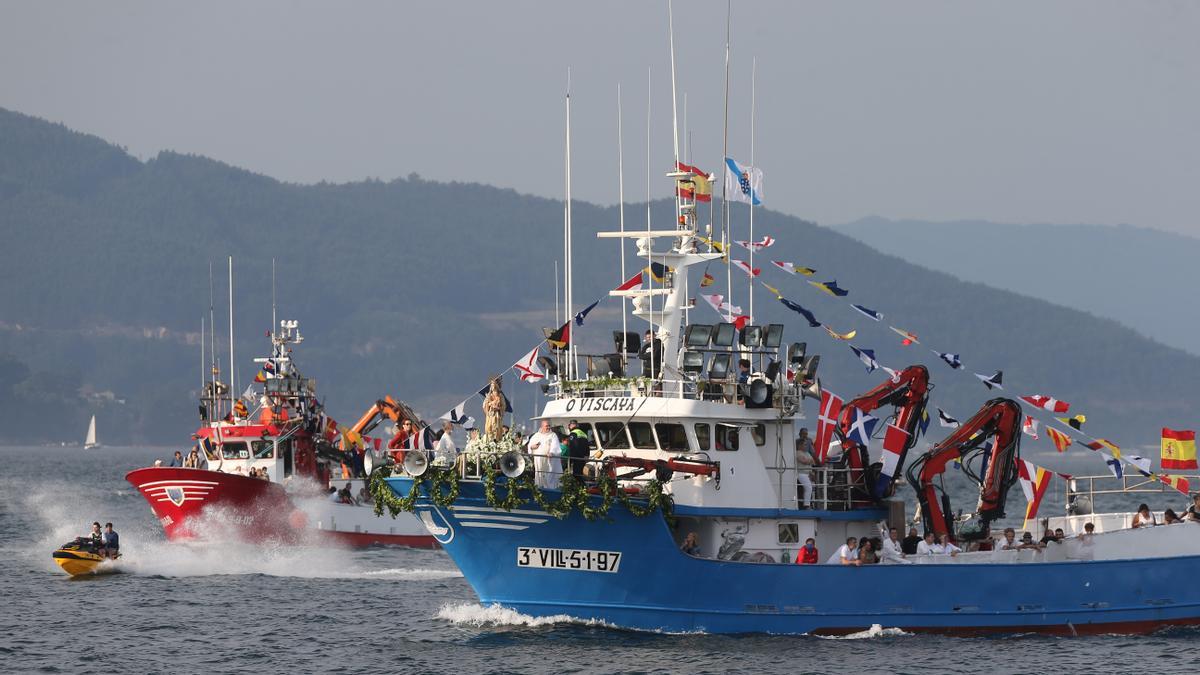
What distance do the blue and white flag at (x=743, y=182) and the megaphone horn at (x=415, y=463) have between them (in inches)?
344

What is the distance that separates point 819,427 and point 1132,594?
6.74m

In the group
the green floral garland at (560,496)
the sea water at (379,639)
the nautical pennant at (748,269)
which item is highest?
the nautical pennant at (748,269)

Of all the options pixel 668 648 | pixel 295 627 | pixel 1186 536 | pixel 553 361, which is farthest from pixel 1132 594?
pixel 295 627

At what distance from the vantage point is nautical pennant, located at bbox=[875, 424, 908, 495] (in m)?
35.7

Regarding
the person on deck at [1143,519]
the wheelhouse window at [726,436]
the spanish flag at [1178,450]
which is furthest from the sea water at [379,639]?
the spanish flag at [1178,450]

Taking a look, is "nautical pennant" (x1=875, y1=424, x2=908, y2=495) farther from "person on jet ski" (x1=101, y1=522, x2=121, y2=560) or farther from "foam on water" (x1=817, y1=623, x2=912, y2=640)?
"person on jet ski" (x1=101, y1=522, x2=121, y2=560)

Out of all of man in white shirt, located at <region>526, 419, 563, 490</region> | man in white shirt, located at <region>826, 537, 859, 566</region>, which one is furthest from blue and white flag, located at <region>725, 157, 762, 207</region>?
man in white shirt, located at <region>826, 537, 859, 566</region>

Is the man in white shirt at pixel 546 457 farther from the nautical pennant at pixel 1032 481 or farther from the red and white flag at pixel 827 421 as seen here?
the nautical pennant at pixel 1032 481

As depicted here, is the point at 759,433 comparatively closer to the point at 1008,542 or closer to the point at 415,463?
the point at 1008,542

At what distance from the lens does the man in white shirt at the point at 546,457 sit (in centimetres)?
3266

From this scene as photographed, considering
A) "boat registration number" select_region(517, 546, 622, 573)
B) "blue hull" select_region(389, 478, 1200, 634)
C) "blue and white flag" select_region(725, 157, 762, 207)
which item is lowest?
"blue hull" select_region(389, 478, 1200, 634)

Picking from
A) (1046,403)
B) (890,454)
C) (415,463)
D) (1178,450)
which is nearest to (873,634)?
(890,454)

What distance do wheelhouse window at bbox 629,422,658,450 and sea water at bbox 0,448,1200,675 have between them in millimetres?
2943

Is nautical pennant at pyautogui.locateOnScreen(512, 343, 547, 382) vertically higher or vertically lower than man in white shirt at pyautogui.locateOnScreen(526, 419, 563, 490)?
higher
